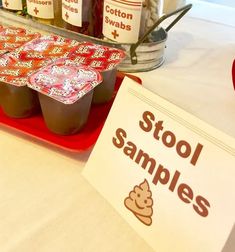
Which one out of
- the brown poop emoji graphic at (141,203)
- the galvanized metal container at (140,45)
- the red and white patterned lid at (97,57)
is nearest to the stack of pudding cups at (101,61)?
the red and white patterned lid at (97,57)

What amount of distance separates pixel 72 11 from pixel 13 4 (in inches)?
6.9

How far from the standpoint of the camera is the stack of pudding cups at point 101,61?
602mm

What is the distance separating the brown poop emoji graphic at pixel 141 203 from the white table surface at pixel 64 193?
0.8 inches

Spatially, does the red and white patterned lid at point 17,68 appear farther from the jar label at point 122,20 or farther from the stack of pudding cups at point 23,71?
the jar label at point 122,20

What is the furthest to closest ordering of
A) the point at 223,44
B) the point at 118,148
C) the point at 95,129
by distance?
the point at 223,44
the point at 95,129
the point at 118,148

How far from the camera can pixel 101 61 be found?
611 mm

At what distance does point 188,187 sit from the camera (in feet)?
1.35

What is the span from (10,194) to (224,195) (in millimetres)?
260

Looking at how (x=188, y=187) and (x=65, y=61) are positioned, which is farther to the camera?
(x=65, y=61)

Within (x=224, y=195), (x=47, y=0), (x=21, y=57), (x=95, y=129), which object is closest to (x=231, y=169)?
(x=224, y=195)

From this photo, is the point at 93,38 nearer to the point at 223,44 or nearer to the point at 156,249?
the point at 223,44

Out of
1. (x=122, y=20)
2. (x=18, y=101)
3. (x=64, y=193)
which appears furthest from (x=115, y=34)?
(x=64, y=193)

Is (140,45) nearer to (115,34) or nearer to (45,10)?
(115,34)

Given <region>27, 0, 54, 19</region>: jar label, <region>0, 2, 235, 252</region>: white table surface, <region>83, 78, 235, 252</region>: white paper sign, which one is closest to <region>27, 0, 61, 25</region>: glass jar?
<region>27, 0, 54, 19</region>: jar label
